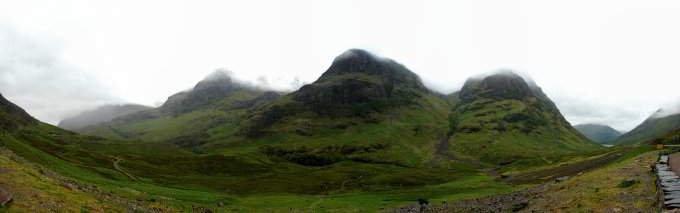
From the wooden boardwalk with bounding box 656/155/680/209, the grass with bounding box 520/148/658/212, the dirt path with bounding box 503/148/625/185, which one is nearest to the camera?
the wooden boardwalk with bounding box 656/155/680/209

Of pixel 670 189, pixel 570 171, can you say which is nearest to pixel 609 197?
pixel 670 189

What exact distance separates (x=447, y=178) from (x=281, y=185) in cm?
6980

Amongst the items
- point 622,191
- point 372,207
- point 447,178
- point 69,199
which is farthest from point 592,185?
point 447,178

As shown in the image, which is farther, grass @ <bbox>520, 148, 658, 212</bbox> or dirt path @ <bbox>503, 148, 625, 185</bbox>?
dirt path @ <bbox>503, 148, 625, 185</bbox>

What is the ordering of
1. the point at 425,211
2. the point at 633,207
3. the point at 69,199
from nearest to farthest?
the point at 633,207, the point at 69,199, the point at 425,211

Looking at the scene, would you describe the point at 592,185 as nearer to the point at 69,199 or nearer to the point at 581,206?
the point at 581,206

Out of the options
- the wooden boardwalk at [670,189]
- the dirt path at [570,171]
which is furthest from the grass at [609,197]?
the dirt path at [570,171]

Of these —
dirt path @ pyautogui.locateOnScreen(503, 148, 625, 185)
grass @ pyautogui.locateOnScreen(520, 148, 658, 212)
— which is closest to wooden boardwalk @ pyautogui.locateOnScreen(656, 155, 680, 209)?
grass @ pyautogui.locateOnScreen(520, 148, 658, 212)

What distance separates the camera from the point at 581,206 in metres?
36.2

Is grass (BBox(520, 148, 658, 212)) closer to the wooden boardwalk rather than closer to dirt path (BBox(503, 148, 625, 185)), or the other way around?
the wooden boardwalk

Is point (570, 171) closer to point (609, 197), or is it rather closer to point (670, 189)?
point (609, 197)

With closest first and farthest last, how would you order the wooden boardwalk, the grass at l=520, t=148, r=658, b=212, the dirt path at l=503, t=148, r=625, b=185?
the wooden boardwalk → the grass at l=520, t=148, r=658, b=212 → the dirt path at l=503, t=148, r=625, b=185

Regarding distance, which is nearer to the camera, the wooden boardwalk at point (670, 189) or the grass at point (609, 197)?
the wooden boardwalk at point (670, 189)

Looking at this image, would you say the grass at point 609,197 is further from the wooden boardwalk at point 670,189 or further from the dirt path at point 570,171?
the dirt path at point 570,171
